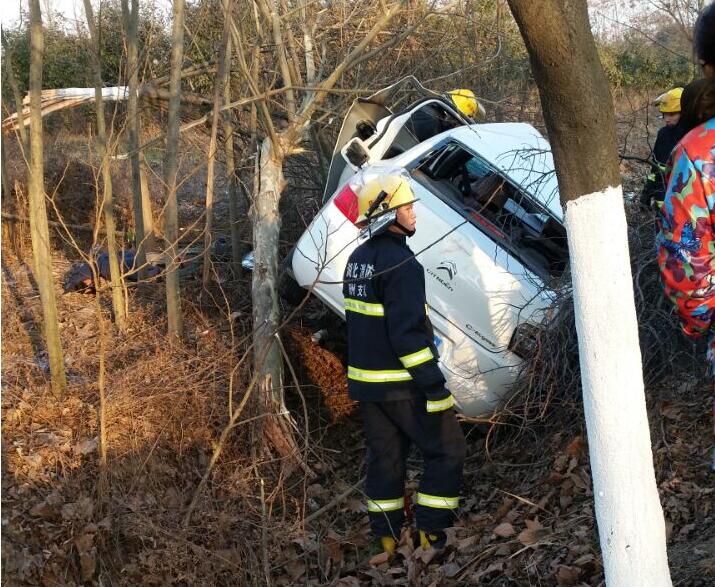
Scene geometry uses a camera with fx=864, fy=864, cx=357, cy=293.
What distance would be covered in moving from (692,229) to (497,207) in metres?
3.82

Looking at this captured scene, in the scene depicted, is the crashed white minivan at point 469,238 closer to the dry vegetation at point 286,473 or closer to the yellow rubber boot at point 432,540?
the dry vegetation at point 286,473

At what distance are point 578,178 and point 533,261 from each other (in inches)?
127

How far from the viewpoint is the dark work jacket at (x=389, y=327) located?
15.7ft

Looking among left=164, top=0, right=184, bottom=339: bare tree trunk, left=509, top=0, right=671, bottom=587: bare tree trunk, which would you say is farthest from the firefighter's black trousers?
left=164, top=0, right=184, bottom=339: bare tree trunk

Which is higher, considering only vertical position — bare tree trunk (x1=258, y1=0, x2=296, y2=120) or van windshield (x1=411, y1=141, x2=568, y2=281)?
bare tree trunk (x1=258, y1=0, x2=296, y2=120)

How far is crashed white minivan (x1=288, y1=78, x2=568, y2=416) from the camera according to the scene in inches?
225

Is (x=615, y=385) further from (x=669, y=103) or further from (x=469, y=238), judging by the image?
(x=669, y=103)

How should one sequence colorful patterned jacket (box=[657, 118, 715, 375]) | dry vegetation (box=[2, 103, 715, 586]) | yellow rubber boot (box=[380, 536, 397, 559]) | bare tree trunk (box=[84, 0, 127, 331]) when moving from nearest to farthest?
colorful patterned jacket (box=[657, 118, 715, 375])
dry vegetation (box=[2, 103, 715, 586])
yellow rubber boot (box=[380, 536, 397, 559])
bare tree trunk (box=[84, 0, 127, 331])

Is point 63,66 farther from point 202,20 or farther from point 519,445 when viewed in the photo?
point 519,445

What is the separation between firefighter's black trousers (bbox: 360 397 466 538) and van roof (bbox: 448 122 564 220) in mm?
1902

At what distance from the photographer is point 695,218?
271 cm

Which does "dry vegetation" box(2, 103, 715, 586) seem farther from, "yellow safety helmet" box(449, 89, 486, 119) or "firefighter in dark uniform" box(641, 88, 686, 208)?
"yellow safety helmet" box(449, 89, 486, 119)

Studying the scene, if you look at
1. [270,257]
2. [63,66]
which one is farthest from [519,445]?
[63,66]

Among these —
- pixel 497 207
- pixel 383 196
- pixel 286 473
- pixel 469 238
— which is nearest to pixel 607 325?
pixel 383 196
